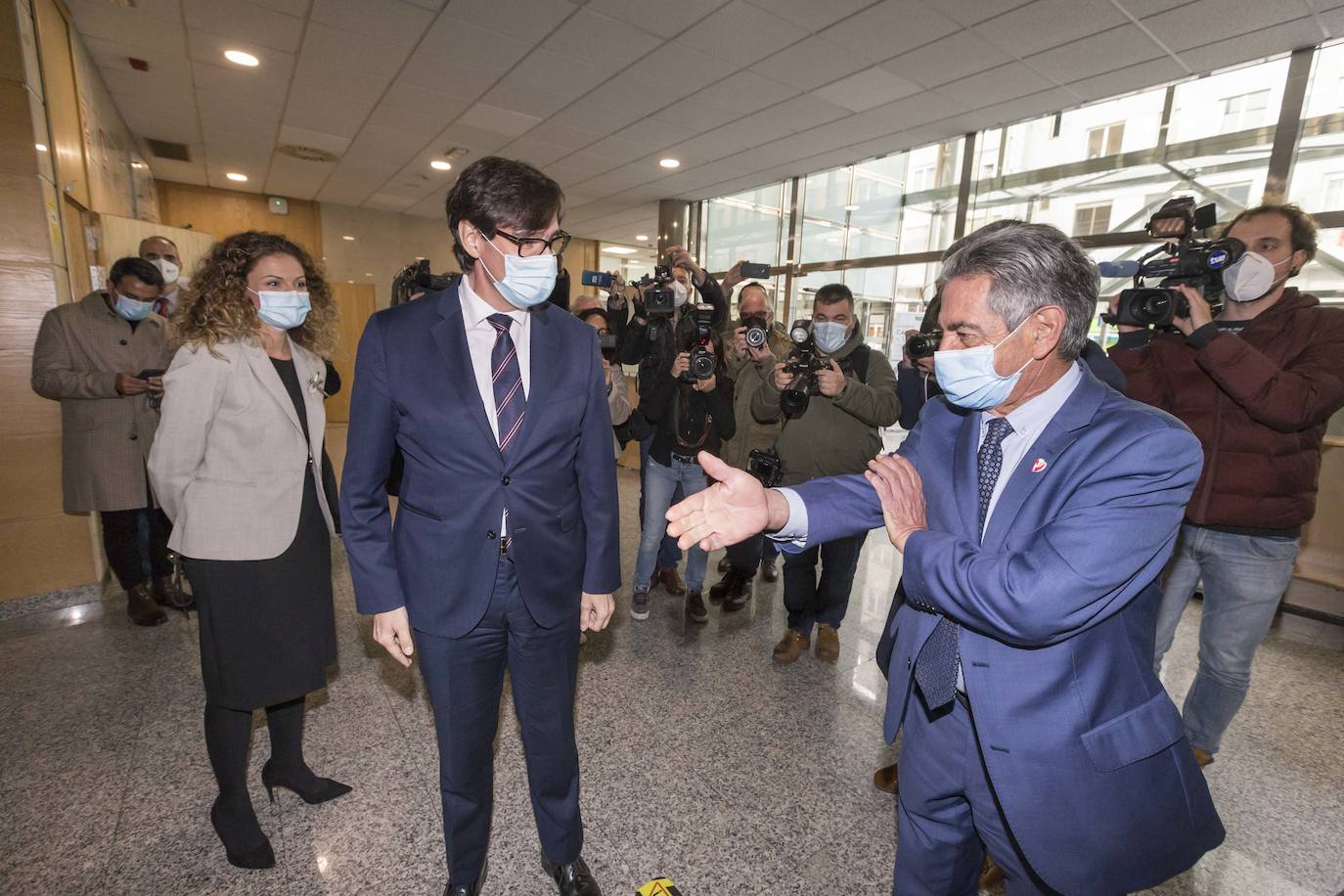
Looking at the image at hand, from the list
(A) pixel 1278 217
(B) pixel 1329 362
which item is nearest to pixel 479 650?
(B) pixel 1329 362

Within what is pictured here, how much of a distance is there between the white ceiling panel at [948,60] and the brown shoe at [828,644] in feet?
13.5

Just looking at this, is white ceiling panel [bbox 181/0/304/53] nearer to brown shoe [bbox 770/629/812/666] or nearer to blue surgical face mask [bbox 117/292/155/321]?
blue surgical face mask [bbox 117/292/155/321]

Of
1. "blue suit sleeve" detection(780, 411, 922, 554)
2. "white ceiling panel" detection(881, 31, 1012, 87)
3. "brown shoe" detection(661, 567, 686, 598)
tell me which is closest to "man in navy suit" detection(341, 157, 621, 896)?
"blue suit sleeve" detection(780, 411, 922, 554)

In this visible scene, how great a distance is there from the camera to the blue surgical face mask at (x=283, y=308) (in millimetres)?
1752

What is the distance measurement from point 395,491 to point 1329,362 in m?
2.91

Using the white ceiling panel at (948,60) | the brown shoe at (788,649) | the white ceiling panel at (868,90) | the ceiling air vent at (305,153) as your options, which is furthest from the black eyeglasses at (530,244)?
the ceiling air vent at (305,153)

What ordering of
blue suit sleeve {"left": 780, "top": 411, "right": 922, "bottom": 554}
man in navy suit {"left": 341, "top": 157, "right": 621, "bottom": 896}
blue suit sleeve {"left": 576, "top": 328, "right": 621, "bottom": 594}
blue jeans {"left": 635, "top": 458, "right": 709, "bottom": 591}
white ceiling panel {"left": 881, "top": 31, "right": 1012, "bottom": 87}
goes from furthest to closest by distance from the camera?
white ceiling panel {"left": 881, "top": 31, "right": 1012, "bottom": 87} → blue jeans {"left": 635, "top": 458, "right": 709, "bottom": 591} → blue suit sleeve {"left": 576, "top": 328, "right": 621, "bottom": 594} → man in navy suit {"left": 341, "top": 157, "right": 621, "bottom": 896} → blue suit sleeve {"left": 780, "top": 411, "right": 922, "bottom": 554}

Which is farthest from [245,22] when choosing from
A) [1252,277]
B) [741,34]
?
[1252,277]

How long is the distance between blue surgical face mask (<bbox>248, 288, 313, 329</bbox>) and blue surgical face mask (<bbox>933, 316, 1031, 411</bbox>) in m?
1.79

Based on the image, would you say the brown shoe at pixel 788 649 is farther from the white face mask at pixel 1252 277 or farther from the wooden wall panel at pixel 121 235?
the wooden wall panel at pixel 121 235

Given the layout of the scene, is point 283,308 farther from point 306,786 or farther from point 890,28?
point 890,28

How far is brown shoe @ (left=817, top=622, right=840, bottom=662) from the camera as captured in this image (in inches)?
118

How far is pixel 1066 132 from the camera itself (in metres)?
5.68

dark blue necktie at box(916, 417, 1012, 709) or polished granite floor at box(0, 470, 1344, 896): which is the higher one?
dark blue necktie at box(916, 417, 1012, 709)
